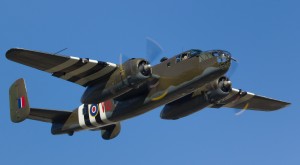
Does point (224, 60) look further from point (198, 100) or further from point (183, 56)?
point (198, 100)

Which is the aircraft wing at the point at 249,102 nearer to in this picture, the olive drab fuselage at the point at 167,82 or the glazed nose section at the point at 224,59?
the olive drab fuselage at the point at 167,82

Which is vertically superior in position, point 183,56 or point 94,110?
point 183,56

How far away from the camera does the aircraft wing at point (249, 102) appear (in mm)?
32062

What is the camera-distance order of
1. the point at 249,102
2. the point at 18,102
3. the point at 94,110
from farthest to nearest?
the point at 249,102, the point at 18,102, the point at 94,110

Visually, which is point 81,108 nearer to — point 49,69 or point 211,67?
point 49,69

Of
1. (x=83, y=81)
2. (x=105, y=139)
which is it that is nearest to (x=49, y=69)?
(x=83, y=81)

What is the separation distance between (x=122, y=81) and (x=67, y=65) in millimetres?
3010

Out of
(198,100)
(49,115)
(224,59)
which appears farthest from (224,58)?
(49,115)

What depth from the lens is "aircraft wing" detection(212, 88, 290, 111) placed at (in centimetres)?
3206

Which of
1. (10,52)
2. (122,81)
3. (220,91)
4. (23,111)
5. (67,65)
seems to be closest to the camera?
(10,52)

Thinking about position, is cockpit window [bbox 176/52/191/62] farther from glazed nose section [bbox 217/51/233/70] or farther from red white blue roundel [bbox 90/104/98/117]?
red white blue roundel [bbox 90/104/98/117]

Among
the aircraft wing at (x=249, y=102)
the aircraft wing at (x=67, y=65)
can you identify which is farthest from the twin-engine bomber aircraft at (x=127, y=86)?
the aircraft wing at (x=249, y=102)

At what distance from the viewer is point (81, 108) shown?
31438 millimetres

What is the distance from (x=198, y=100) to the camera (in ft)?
98.6
